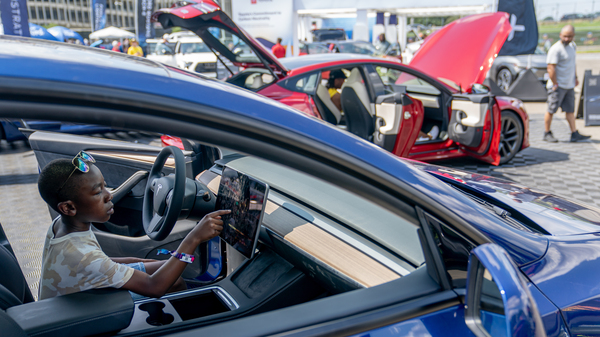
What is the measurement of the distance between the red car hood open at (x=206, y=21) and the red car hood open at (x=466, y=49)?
266 centimetres

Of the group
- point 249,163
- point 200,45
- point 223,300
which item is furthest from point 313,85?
point 200,45

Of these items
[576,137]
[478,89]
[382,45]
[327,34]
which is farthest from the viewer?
[327,34]

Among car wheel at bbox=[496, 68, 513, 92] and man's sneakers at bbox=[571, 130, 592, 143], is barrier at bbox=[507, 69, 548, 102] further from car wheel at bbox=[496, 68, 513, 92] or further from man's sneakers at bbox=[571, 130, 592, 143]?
man's sneakers at bbox=[571, 130, 592, 143]

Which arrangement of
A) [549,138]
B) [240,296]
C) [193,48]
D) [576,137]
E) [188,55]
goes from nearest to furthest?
[240,296] < [576,137] < [549,138] < [188,55] < [193,48]

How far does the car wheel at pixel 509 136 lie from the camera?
19.6 ft

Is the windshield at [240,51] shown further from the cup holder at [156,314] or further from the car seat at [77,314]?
the car seat at [77,314]

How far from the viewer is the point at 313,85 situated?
16.4 ft

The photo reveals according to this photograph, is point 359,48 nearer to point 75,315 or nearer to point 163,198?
point 163,198

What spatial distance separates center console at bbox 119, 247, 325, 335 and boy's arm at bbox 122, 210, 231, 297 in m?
0.16

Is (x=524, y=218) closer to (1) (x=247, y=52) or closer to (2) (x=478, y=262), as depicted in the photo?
(2) (x=478, y=262)

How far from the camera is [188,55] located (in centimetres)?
1752

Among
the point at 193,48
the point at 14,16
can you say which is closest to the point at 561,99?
the point at 14,16

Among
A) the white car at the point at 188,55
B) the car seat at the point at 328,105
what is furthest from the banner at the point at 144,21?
the car seat at the point at 328,105

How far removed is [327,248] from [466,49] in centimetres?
553
